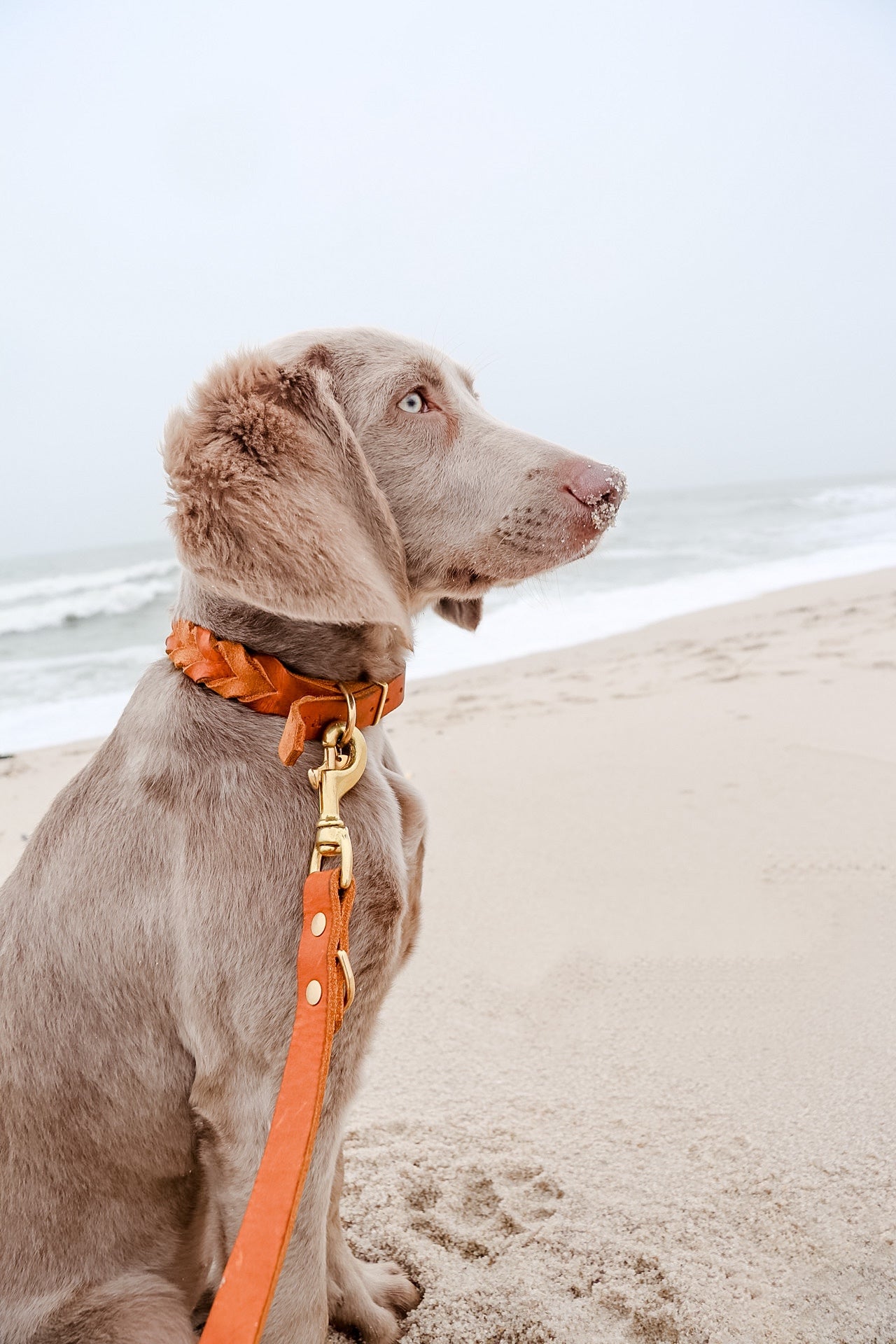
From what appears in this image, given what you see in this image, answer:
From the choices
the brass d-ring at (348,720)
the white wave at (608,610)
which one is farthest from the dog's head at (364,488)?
the white wave at (608,610)

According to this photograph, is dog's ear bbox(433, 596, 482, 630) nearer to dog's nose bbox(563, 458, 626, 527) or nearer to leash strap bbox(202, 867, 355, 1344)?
dog's nose bbox(563, 458, 626, 527)

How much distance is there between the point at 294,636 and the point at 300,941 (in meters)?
0.57

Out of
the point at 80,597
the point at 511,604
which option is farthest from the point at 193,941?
the point at 80,597

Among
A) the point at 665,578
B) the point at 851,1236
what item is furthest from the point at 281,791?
the point at 665,578

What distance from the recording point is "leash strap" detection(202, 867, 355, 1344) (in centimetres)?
104

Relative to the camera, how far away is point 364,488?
→ 5.67 ft

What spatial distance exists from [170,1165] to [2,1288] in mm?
311

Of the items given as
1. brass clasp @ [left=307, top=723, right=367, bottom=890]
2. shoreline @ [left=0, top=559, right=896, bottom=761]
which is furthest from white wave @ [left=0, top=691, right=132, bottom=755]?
brass clasp @ [left=307, top=723, right=367, bottom=890]

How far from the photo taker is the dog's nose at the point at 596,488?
1.81m

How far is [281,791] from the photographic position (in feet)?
4.89

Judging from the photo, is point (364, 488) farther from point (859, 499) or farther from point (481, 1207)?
point (859, 499)

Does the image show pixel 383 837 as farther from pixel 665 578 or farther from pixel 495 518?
pixel 665 578

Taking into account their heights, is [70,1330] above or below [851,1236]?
above

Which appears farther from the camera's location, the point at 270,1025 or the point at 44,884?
the point at 44,884
